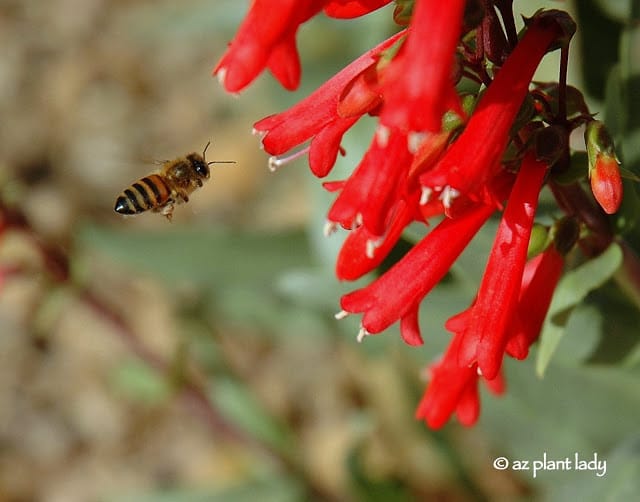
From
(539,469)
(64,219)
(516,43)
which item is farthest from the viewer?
(64,219)

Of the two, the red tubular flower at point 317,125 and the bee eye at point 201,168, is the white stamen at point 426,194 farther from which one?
the bee eye at point 201,168

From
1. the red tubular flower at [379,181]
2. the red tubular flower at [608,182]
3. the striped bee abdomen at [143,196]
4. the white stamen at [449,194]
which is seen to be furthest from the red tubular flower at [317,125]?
the striped bee abdomen at [143,196]

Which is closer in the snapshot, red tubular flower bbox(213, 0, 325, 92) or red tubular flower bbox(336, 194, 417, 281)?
red tubular flower bbox(213, 0, 325, 92)

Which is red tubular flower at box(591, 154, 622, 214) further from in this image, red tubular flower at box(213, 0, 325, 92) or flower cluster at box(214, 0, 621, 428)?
red tubular flower at box(213, 0, 325, 92)

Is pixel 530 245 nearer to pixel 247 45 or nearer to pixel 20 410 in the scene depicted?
pixel 247 45

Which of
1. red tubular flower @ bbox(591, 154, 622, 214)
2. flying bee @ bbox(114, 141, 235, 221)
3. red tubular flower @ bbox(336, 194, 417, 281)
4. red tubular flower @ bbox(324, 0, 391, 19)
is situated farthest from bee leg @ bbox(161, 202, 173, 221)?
red tubular flower @ bbox(591, 154, 622, 214)

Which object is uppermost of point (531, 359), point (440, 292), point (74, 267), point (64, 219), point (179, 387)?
point (64, 219)

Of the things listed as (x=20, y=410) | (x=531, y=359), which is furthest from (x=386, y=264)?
(x=20, y=410)
